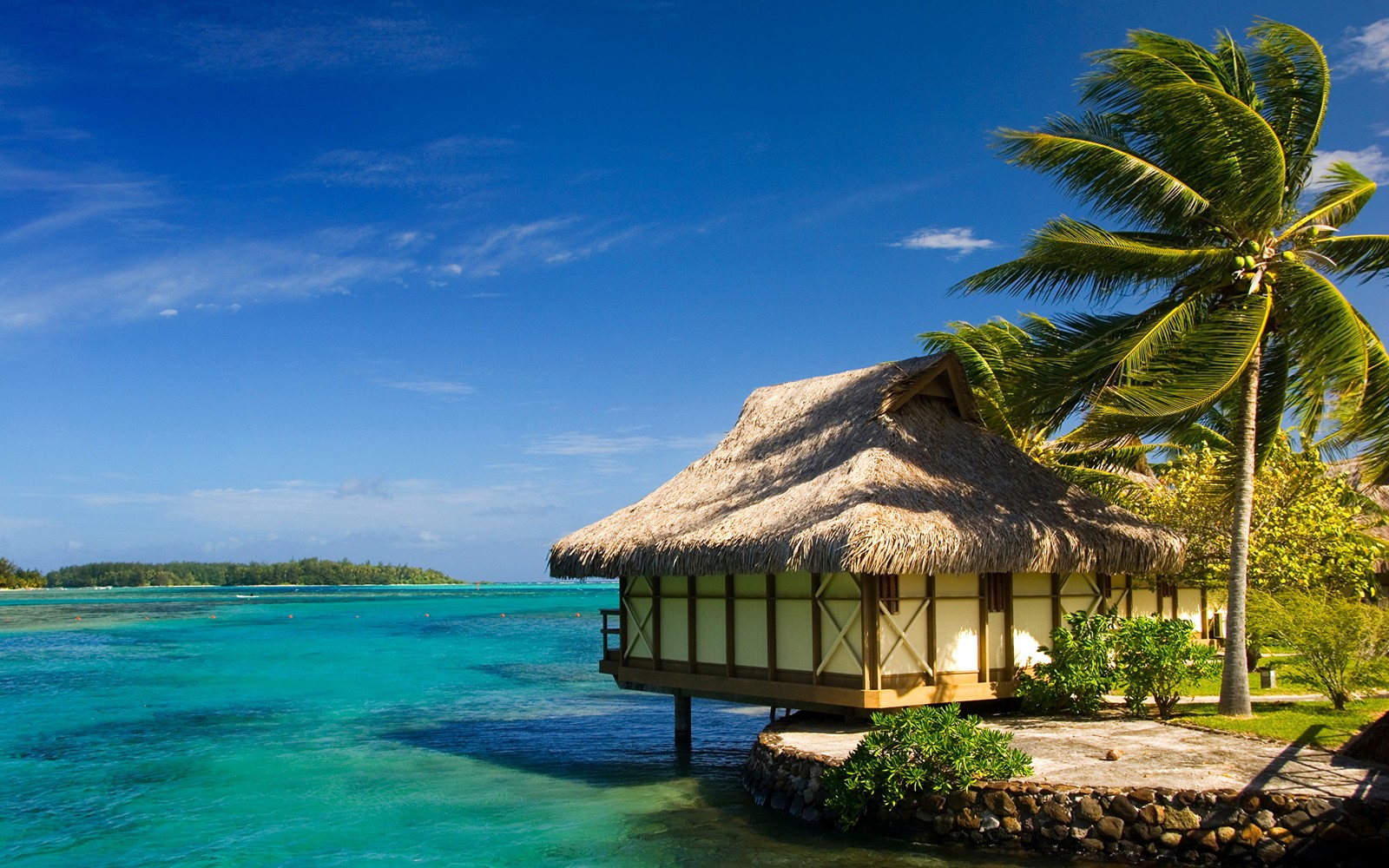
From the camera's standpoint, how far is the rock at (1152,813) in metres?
9.49

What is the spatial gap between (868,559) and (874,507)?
0.88m

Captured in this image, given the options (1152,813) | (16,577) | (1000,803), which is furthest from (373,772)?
(16,577)

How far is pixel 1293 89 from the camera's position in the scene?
1311 cm

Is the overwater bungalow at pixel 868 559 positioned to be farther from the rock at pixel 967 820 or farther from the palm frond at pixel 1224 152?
the palm frond at pixel 1224 152

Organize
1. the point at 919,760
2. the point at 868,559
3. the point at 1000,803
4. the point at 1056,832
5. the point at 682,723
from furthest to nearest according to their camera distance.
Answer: the point at 682,723
the point at 868,559
the point at 919,760
the point at 1000,803
the point at 1056,832

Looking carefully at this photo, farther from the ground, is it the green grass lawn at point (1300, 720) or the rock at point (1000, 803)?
the green grass lawn at point (1300, 720)

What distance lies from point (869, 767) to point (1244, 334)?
6.69 metres

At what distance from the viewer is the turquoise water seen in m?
11.8

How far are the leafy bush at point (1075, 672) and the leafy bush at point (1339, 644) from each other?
224 cm

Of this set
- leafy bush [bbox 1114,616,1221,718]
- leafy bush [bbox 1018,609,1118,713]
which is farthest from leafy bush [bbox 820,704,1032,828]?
leafy bush [bbox 1114,616,1221,718]

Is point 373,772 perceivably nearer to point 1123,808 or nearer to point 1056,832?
point 1056,832

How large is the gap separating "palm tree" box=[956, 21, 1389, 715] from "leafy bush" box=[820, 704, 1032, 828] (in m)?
4.35

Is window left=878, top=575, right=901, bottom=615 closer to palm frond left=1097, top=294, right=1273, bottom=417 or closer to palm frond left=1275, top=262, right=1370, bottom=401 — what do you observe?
palm frond left=1097, top=294, right=1273, bottom=417

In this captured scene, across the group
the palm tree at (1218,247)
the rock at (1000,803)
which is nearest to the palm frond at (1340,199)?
the palm tree at (1218,247)
